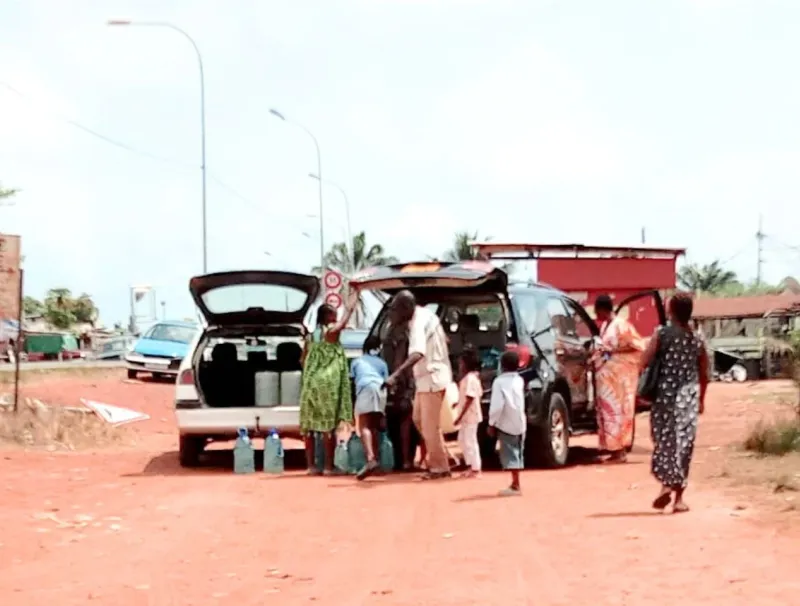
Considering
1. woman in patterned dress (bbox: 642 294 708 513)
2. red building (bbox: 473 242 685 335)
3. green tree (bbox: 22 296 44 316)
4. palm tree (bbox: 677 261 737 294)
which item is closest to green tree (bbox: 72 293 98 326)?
green tree (bbox: 22 296 44 316)

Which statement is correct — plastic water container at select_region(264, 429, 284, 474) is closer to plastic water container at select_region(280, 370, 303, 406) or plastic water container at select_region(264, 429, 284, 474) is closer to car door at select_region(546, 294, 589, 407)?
plastic water container at select_region(280, 370, 303, 406)

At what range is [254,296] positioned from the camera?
547 inches

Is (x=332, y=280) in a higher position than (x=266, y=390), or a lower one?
higher

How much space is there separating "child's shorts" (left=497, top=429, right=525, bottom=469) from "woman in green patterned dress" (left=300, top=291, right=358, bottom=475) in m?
2.22

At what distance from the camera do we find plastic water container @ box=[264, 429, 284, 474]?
13.0 m

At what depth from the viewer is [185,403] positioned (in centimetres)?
1328

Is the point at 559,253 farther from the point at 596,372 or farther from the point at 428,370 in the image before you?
the point at 428,370

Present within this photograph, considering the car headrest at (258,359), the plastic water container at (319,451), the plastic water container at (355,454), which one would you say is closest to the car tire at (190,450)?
the car headrest at (258,359)

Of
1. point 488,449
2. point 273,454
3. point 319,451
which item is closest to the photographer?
point 319,451

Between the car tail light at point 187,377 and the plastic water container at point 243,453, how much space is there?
28.9 inches

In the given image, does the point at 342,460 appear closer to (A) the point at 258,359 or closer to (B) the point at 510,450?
(A) the point at 258,359

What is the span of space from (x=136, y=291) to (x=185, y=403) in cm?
4872

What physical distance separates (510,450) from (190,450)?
15.0ft

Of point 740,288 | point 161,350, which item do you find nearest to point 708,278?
point 740,288
